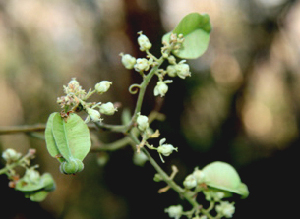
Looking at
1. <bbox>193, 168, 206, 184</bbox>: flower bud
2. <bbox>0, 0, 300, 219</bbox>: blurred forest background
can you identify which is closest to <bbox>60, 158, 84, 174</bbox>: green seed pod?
<bbox>193, 168, 206, 184</bbox>: flower bud

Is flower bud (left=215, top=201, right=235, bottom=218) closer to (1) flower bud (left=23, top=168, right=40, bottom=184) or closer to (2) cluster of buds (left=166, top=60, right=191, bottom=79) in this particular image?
(2) cluster of buds (left=166, top=60, right=191, bottom=79)

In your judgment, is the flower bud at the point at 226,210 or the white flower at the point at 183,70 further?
the flower bud at the point at 226,210

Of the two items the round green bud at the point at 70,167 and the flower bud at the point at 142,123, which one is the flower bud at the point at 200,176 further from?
the round green bud at the point at 70,167

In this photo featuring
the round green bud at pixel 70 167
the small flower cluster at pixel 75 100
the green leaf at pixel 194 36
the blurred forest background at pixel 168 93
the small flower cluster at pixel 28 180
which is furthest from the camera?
the blurred forest background at pixel 168 93

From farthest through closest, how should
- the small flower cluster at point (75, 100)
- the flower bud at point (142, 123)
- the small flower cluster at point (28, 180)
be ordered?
the small flower cluster at point (28, 180) → the flower bud at point (142, 123) → the small flower cluster at point (75, 100)

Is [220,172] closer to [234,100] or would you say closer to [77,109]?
[77,109]

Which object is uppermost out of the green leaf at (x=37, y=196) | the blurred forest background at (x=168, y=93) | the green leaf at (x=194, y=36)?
the green leaf at (x=194, y=36)

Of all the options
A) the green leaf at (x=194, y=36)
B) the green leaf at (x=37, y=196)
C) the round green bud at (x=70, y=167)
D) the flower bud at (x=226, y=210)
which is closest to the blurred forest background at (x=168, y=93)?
the flower bud at (x=226, y=210)
